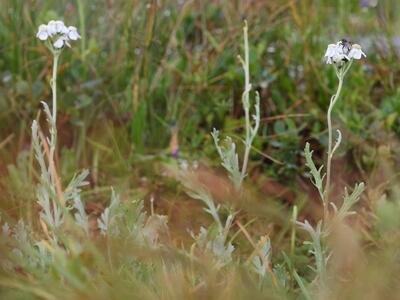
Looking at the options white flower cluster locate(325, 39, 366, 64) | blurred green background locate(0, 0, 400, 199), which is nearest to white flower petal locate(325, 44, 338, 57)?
white flower cluster locate(325, 39, 366, 64)

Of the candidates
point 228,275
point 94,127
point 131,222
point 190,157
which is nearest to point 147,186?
point 190,157

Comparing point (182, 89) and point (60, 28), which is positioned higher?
point (60, 28)

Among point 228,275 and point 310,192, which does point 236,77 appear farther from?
point 228,275

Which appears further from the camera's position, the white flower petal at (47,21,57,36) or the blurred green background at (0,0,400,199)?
the blurred green background at (0,0,400,199)

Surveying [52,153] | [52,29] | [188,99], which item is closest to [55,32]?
[52,29]

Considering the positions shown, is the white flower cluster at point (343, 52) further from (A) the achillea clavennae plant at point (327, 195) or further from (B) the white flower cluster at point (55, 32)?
(B) the white flower cluster at point (55, 32)

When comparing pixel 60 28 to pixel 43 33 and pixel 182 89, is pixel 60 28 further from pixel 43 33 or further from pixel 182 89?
pixel 182 89

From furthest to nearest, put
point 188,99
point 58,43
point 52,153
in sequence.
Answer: point 188,99 < point 58,43 < point 52,153

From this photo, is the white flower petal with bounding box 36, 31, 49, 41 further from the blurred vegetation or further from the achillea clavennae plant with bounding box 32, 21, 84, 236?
the blurred vegetation

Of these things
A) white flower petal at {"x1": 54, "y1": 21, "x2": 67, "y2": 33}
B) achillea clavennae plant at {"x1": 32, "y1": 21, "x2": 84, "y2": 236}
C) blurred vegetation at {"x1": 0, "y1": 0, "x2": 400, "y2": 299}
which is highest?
white flower petal at {"x1": 54, "y1": 21, "x2": 67, "y2": 33}
